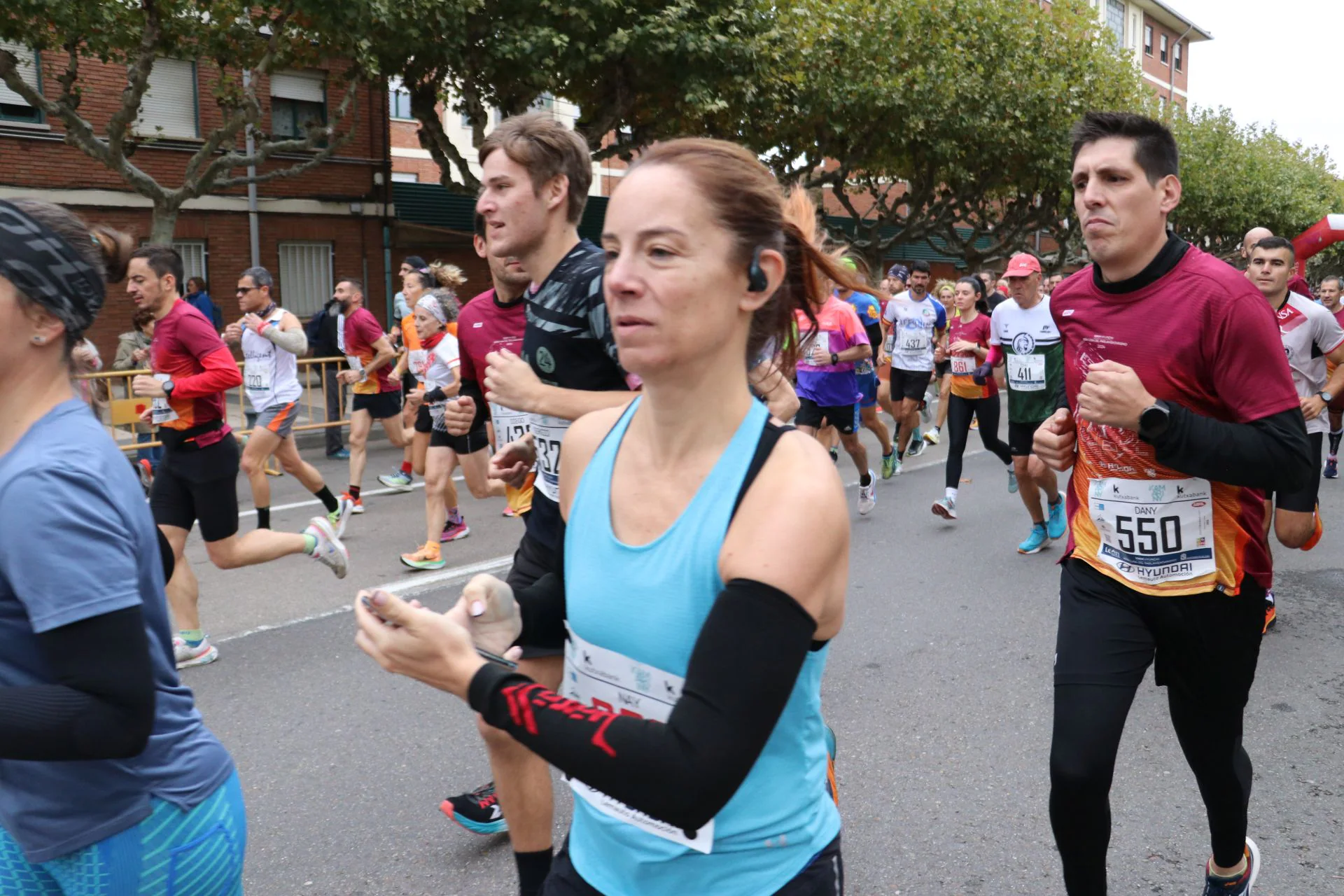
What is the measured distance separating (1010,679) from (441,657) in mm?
4224

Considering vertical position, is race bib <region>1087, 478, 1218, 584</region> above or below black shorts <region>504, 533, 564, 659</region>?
above

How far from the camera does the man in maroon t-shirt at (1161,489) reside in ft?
8.71

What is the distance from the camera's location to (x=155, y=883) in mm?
1816

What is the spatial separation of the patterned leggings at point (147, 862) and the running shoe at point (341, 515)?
6602mm

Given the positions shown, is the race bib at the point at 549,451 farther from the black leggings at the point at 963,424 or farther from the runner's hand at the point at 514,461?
the black leggings at the point at 963,424

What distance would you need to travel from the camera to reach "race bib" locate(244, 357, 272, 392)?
29.5ft

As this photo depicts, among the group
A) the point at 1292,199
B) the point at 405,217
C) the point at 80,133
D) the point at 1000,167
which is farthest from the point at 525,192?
the point at 1292,199

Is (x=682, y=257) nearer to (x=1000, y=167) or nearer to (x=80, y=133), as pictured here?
(x=80, y=133)

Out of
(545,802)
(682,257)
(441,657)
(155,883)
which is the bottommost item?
(545,802)

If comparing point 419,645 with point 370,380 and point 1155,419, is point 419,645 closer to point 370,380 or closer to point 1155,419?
point 1155,419

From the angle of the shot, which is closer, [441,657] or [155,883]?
[441,657]

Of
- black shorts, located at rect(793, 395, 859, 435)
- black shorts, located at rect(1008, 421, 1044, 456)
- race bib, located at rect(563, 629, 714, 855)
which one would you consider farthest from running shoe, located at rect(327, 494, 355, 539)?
race bib, located at rect(563, 629, 714, 855)

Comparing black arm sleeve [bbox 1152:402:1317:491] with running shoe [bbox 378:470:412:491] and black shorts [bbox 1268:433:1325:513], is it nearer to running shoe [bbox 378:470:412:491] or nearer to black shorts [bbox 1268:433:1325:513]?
black shorts [bbox 1268:433:1325:513]

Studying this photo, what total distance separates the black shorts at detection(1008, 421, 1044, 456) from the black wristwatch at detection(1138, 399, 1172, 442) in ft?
16.6
